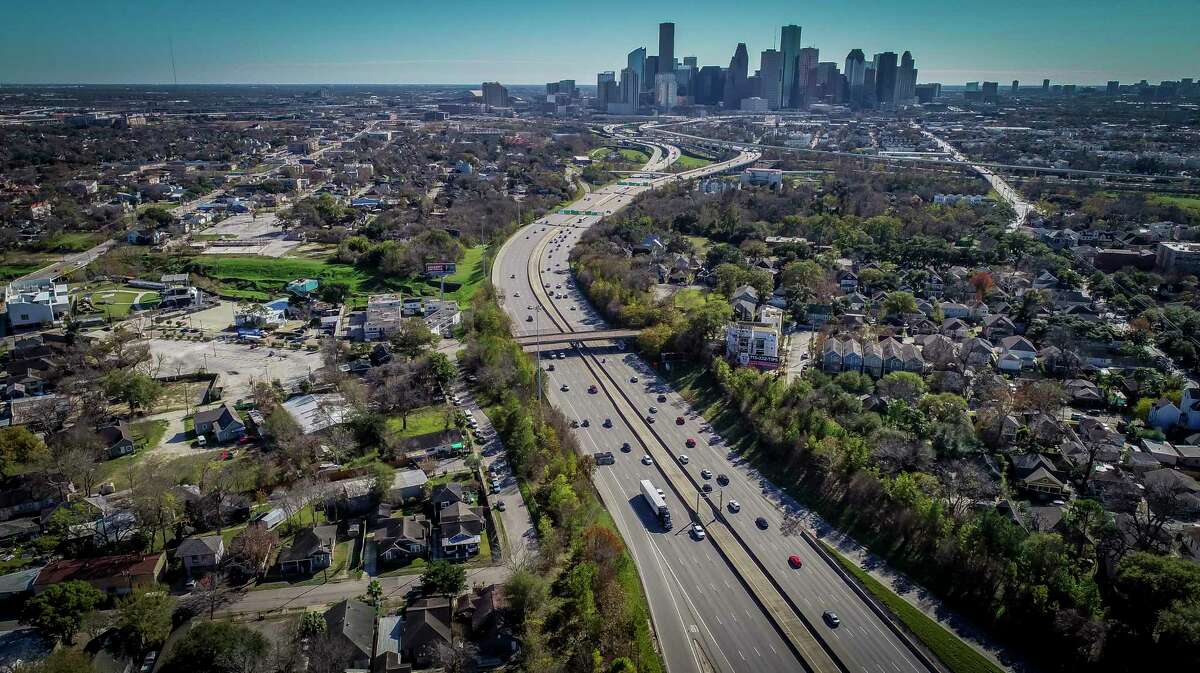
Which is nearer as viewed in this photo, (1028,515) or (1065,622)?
(1065,622)

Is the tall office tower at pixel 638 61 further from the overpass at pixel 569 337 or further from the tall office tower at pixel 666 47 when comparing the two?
the overpass at pixel 569 337

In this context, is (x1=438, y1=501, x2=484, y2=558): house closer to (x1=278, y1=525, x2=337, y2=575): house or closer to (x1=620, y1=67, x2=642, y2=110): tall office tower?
(x1=278, y1=525, x2=337, y2=575): house

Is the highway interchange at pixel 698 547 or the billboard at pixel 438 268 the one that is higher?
the billboard at pixel 438 268

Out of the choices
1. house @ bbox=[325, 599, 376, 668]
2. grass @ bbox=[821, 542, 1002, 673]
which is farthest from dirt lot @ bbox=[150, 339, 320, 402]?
grass @ bbox=[821, 542, 1002, 673]

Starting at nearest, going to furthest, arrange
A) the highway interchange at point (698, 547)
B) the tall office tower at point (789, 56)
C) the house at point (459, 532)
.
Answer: the highway interchange at point (698, 547) → the house at point (459, 532) → the tall office tower at point (789, 56)

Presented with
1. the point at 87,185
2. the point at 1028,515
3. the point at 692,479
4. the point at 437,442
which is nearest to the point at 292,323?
the point at 437,442

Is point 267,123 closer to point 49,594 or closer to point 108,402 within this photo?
point 108,402

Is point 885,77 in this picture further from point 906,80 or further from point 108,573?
point 108,573

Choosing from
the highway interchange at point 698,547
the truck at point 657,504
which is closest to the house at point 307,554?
the highway interchange at point 698,547
